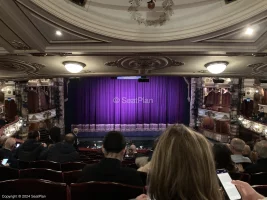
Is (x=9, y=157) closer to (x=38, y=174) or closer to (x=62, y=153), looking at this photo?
(x=62, y=153)

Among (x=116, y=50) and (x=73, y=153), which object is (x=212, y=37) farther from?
(x=73, y=153)

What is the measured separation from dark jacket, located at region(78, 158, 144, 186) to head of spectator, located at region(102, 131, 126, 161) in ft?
0.23

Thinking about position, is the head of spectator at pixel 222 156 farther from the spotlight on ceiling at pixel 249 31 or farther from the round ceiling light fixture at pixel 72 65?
the round ceiling light fixture at pixel 72 65

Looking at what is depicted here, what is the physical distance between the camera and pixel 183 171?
0.87 metres

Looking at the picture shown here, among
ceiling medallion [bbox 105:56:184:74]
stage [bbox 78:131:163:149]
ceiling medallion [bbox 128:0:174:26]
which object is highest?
ceiling medallion [bbox 128:0:174:26]

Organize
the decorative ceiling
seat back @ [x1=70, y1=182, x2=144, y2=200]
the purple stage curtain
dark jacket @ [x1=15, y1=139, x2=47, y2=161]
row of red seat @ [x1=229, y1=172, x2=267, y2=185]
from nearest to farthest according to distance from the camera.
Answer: seat back @ [x1=70, y1=182, x2=144, y2=200] < row of red seat @ [x1=229, y1=172, x2=267, y2=185] < the decorative ceiling < dark jacket @ [x1=15, y1=139, x2=47, y2=161] < the purple stage curtain

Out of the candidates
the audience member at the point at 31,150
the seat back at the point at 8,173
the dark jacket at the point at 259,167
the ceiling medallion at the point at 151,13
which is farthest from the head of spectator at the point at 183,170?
the audience member at the point at 31,150

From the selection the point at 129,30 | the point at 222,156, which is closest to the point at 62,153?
the point at 129,30

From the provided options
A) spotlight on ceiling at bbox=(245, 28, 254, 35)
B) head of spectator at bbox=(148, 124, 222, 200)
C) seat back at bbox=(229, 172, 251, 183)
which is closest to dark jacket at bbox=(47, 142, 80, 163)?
seat back at bbox=(229, 172, 251, 183)

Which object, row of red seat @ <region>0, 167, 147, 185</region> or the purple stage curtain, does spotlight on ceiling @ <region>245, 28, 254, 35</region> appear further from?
the purple stage curtain

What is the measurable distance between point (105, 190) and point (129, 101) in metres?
13.7

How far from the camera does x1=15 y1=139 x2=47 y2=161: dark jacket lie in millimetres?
3998

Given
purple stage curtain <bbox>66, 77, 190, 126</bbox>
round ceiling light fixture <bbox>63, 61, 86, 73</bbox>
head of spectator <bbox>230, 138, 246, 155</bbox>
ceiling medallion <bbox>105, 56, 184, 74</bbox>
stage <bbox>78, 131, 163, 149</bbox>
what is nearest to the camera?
head of spectator <bbox>230, 138, 246, 155</bbox>

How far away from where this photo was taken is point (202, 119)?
1406 cm
